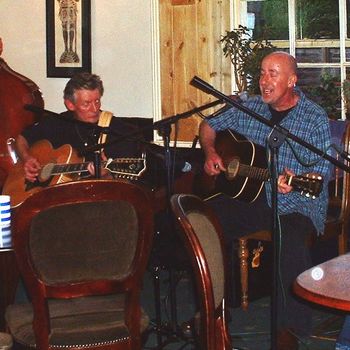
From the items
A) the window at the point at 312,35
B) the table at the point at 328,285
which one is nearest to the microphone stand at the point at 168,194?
the table at the point at 328,285

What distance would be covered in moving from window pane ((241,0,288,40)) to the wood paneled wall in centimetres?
18

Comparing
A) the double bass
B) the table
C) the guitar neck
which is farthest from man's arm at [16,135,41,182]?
the table

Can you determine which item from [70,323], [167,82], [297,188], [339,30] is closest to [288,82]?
[297,188]

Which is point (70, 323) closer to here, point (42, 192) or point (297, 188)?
point (42, 192)

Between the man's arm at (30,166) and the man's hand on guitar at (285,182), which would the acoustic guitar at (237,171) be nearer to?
the man's hand on guitar at (285,182)

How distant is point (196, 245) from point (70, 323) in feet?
2.33

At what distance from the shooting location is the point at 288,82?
4.65 meters

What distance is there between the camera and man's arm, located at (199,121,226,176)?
482 centimetres

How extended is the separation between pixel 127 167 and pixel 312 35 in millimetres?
2062

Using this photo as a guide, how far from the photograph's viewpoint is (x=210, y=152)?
16.1 ft

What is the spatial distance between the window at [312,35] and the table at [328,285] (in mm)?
2813

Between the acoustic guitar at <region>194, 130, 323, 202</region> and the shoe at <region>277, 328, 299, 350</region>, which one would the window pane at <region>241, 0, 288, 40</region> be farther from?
the shoe at <region>277, 328, 299, 350</region>

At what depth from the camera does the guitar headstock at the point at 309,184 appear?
3869 millimetres

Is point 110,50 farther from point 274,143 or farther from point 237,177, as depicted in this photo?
point 274,143
